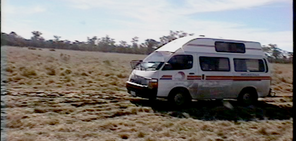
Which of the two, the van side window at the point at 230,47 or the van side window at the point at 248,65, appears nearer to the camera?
the van side window at the point at 230,47

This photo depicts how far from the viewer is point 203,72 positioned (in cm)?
991

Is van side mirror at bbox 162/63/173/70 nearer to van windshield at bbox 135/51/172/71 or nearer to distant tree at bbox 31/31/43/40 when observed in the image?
van windshield at bbox 135/51/172/71

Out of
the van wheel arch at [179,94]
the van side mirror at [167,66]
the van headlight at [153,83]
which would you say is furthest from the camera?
the van wheel arch at [179,94]

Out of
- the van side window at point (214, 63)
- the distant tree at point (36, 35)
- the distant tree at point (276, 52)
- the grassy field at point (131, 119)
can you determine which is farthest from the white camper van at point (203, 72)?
the distant tree at point (36, 35)

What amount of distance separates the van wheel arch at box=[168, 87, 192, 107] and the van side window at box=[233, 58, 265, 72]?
199 centimetres

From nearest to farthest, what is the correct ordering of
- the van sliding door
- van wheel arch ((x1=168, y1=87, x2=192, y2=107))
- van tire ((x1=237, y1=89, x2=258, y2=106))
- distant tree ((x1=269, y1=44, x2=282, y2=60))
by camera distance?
van wheel arch ((x1=168, y1=87, x2=192, y2=107)) → the van sliding door → van tire ((x1=237, y1=89, x2=258, y2=106)) → distant tree ((x1=269, y1=44, x2=282, y2=60))

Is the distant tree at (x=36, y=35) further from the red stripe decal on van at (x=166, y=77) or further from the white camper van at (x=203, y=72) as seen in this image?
the red stripe decal on van at (x=166, y=77)

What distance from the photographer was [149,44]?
4000 centimetres

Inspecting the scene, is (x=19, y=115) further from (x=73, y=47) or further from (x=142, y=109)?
(x=73, y=47)

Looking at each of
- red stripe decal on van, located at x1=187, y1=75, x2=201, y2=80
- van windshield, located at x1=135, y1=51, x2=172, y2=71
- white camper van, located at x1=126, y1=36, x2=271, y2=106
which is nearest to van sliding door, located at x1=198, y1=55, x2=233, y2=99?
white camper van, located at x1=126, y1=36, x2=271, y2=106

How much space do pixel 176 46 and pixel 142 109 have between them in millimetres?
2460

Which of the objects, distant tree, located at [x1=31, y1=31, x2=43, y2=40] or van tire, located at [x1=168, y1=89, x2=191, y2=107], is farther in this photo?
distant tree, located at [x1=31, y1=31, x2=43, y2=40]

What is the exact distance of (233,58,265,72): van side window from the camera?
1053 cm

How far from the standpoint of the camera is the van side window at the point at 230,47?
10.4 meters
